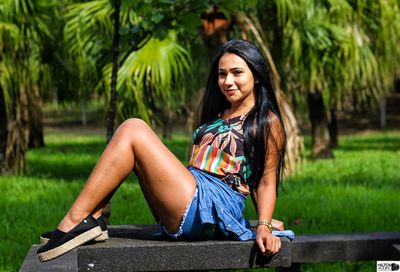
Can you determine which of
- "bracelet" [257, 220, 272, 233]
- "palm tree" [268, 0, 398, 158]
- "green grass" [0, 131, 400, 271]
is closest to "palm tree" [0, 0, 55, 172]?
"green grass" [0, 131, 400, 271]

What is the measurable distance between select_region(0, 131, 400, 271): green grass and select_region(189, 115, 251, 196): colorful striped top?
664 millimetres

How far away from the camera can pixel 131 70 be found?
8766 mm

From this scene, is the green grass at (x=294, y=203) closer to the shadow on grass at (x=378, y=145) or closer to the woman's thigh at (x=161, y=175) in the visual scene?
the woman's thigh at (x=161, y=175)

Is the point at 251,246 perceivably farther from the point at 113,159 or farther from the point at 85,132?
the point at 85,132

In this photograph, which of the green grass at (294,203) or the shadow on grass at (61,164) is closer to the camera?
the green grass at (294,203)

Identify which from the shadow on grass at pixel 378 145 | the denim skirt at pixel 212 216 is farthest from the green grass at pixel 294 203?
the shadow on grass at pixel 378 145

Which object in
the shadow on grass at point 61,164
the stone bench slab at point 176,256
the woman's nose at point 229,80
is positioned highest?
the woman's nose at point 229,80

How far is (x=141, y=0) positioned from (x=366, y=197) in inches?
156

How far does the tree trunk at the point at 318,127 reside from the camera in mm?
14531

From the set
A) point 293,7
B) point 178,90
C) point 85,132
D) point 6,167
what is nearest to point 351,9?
point 293,7

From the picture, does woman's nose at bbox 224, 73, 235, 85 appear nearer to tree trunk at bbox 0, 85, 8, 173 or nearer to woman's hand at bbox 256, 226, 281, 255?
woman's hand at bbox 256, 226, 281, 255

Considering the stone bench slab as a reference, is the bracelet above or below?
above

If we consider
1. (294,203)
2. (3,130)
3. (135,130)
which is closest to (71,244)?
(135,130)

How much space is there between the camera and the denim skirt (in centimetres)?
330
